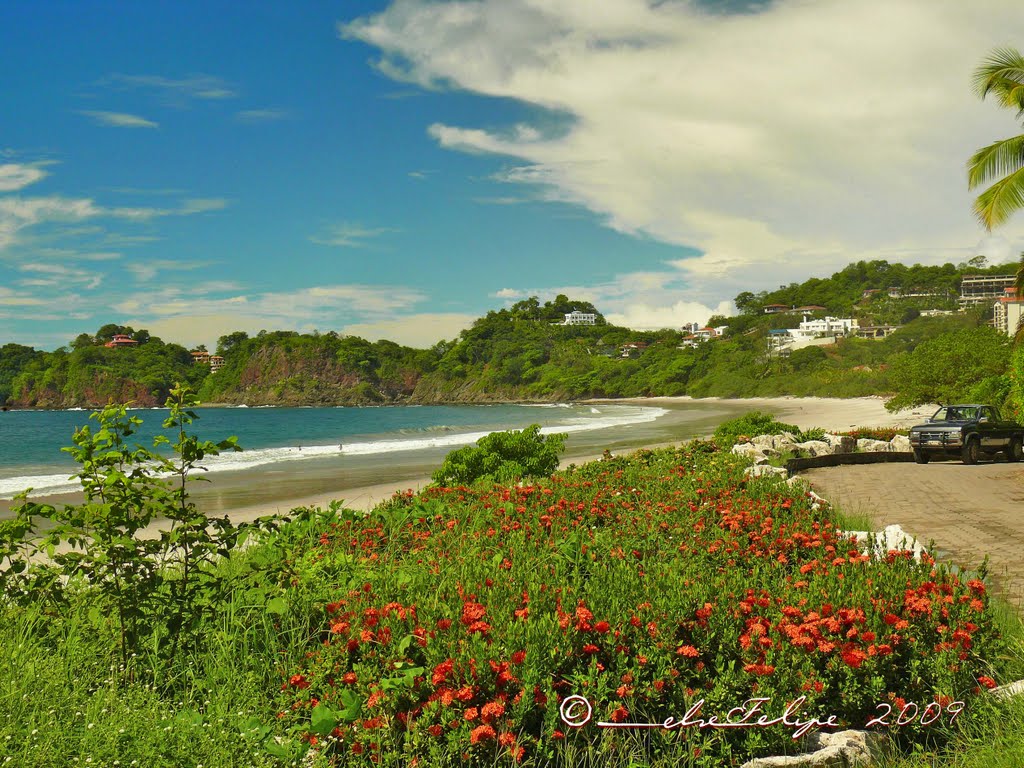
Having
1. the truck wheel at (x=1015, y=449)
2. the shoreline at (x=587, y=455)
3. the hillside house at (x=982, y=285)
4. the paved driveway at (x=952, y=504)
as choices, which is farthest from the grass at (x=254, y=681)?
the hillside house at (x=982, y=285)

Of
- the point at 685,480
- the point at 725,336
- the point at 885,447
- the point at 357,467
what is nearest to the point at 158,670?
the point at 685,480

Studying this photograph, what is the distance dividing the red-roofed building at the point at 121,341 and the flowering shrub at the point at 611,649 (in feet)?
500

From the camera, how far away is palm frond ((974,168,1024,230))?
18.3 metres

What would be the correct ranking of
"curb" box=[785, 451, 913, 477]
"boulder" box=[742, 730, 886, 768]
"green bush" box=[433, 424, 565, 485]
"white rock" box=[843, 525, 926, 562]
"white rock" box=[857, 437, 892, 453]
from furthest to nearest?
"white rock" box=[857, 437, 892, 453], "curb" box=[785, 451, 913, 477], "green bush" box=[433, 424, 565, 485], "white rock" box=[843, 525, 926, 562], "boulder" box=[742, 730, 886, 768]

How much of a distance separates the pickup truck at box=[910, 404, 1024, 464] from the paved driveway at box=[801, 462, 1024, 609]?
37 cm

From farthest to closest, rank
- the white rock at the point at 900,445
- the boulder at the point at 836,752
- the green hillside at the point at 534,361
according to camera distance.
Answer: the green hillside at the point at 534,361 → the white rock at the point at 900,445 → the boulder at the point at 836,752

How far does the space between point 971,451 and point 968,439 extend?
0.34 meters

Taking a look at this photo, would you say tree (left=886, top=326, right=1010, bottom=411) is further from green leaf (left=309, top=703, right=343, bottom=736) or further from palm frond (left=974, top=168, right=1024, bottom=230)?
green leaf (left=309, top=703, right=343, bottom=736)

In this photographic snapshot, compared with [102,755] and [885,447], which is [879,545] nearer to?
[102,755]

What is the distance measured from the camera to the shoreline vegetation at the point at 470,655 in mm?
3656

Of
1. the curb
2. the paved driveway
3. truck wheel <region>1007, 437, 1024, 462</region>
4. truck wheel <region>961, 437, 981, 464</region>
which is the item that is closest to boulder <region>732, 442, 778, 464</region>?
the curb

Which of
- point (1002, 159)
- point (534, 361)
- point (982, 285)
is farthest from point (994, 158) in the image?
point (982, 285)

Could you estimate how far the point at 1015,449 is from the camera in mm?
18891

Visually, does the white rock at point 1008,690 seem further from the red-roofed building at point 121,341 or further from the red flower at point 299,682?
the red-roofed building at point 121,341
